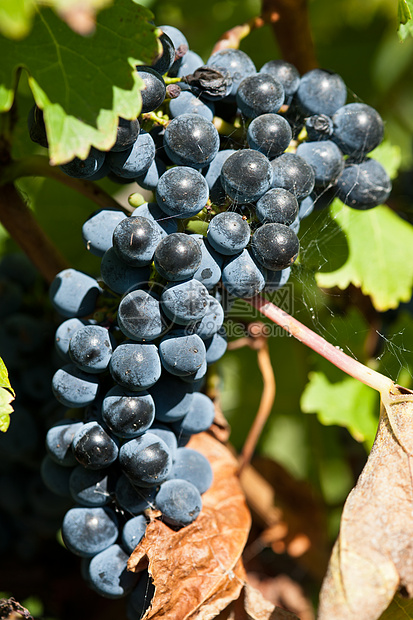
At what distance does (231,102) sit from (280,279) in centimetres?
43

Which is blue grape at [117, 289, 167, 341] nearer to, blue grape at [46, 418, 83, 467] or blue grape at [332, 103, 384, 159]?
blue grape at [46, 418, 83, 467]

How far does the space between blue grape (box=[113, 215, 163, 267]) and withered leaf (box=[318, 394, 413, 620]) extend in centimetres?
61

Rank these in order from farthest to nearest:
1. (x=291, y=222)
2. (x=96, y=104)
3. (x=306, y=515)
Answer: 1. (x=306, y=515)
2. (x=291, y=222)
3. (x=96, y=104)

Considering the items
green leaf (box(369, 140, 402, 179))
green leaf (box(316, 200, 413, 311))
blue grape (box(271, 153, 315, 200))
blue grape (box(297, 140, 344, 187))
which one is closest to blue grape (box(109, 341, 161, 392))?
blue grape (box(271, 153, 315, 200))

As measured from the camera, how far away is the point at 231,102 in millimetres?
1305

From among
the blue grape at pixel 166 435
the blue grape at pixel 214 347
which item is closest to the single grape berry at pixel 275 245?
the blue grape at pixel 214 347

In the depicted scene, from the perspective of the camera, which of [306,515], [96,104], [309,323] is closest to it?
[96,104]

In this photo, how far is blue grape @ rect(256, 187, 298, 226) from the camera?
1.15m

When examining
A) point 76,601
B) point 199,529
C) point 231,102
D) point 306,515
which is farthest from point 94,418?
point 306,515

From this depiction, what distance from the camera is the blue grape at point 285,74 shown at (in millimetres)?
1320

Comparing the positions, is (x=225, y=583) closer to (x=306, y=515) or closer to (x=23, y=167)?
(x=306, y=515)

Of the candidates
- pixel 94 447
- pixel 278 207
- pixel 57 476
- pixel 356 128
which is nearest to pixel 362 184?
pixel 356 128

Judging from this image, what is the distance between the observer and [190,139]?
1120mm

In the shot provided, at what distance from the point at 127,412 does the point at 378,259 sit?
1.04 m
